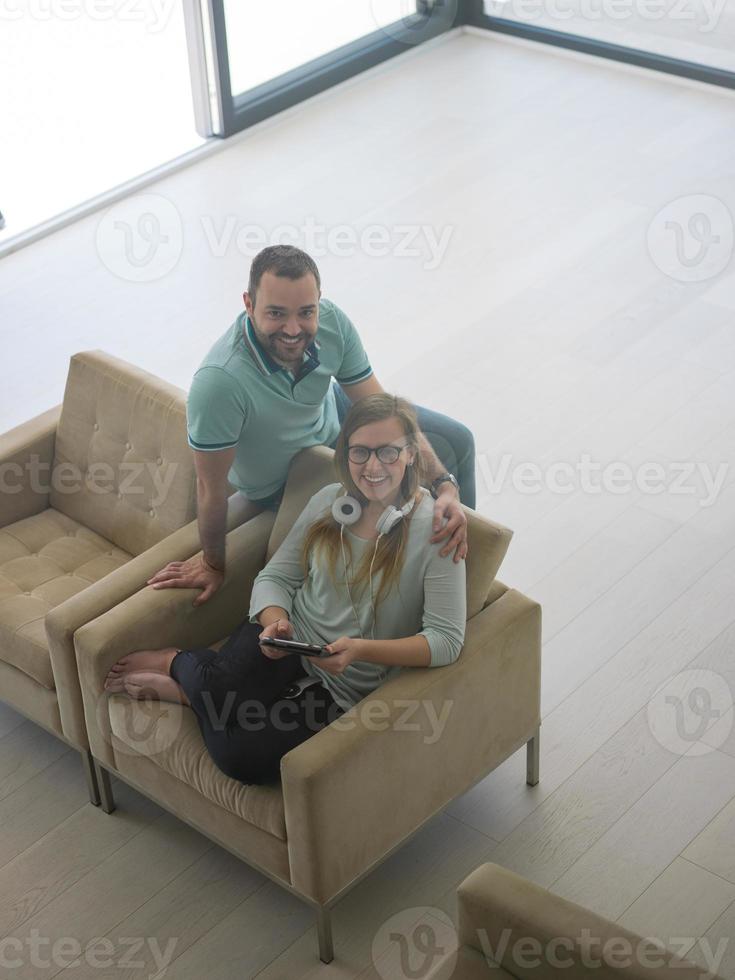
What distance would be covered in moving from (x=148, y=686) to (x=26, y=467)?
3.28 feet

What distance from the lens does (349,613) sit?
131 inches

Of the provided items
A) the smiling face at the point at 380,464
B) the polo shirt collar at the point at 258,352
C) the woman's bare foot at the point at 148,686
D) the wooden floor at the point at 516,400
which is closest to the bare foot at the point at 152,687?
the woman's bare foot at the point at 148,686

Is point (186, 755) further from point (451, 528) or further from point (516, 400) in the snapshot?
point (516, 400)

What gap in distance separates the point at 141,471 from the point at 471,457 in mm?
938

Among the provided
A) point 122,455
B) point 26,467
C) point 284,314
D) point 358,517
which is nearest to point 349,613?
point 358,517

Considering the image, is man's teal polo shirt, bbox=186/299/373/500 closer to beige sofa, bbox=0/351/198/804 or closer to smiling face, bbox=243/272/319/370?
smiling face, bbox=243/272/319/370

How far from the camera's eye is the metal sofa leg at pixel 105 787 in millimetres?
3705

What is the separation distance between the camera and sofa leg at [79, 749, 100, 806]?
3.71 m

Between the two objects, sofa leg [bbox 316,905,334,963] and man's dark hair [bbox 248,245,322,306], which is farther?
man's dark hair [bbox 248,245,322,306]

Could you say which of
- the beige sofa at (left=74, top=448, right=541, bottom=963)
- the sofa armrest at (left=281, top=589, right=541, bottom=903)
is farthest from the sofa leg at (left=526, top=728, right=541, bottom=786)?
the sofa armrest at (left=281, top=589, right=541, bottom=903)

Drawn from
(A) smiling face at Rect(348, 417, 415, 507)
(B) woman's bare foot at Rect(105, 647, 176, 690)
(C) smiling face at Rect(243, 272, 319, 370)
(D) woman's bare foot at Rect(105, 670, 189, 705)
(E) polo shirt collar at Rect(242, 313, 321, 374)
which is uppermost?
(C) smiling face at Rect(243, 272, 319, 370)

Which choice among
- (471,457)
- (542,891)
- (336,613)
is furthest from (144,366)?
(542,891)

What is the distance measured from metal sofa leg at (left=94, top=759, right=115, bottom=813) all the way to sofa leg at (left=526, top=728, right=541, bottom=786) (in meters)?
1.10

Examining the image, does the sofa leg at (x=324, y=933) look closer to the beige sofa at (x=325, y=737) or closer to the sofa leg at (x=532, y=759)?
the beige sofa at (x=325, y=737)
